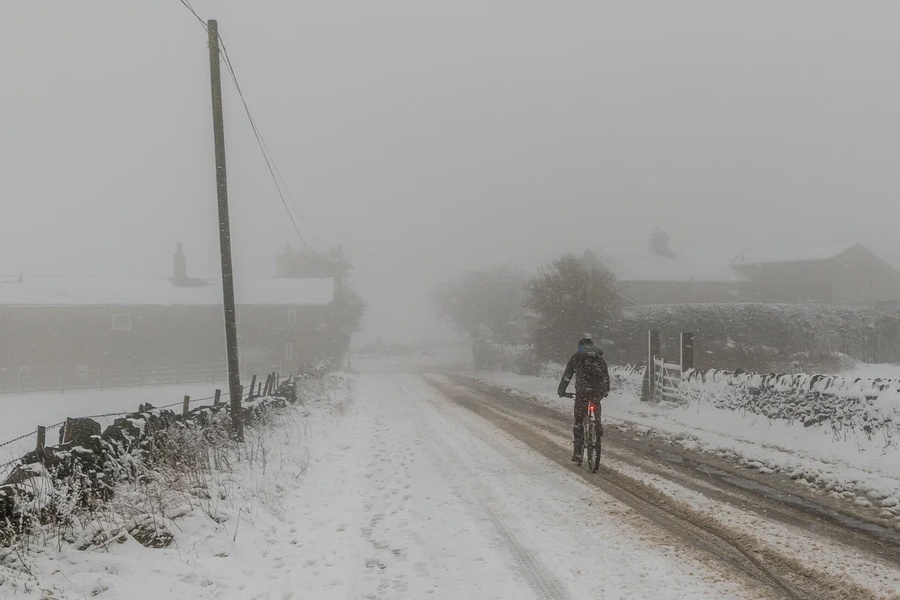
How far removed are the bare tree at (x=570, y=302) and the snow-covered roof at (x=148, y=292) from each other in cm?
3393

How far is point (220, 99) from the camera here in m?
11.6

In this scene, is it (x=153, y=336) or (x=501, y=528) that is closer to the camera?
(x=501, y=528)

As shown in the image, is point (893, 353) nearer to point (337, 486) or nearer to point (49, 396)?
point (337, 486)

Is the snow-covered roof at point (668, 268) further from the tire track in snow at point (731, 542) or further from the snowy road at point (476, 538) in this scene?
the snowy road at point (476, 538)

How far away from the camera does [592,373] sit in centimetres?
970

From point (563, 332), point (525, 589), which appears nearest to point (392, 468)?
point (525, 589)

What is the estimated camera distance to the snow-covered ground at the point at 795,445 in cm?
767

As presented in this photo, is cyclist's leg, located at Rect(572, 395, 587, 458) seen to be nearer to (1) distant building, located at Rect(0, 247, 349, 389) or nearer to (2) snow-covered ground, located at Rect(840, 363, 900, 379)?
(2) snow-covered ground, located at Rect(840, 363, 900, 379)

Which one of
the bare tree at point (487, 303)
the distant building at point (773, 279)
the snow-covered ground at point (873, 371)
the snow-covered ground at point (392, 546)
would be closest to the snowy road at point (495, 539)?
the snow-covered ground at point (392, 546)

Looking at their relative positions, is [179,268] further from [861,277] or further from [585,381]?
[861,277]

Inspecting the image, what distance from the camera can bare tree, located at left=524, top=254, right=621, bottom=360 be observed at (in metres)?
24.6

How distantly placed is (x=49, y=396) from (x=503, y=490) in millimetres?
35194

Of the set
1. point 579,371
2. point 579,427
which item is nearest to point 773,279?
point 579,371

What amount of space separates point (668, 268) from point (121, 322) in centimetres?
5274
